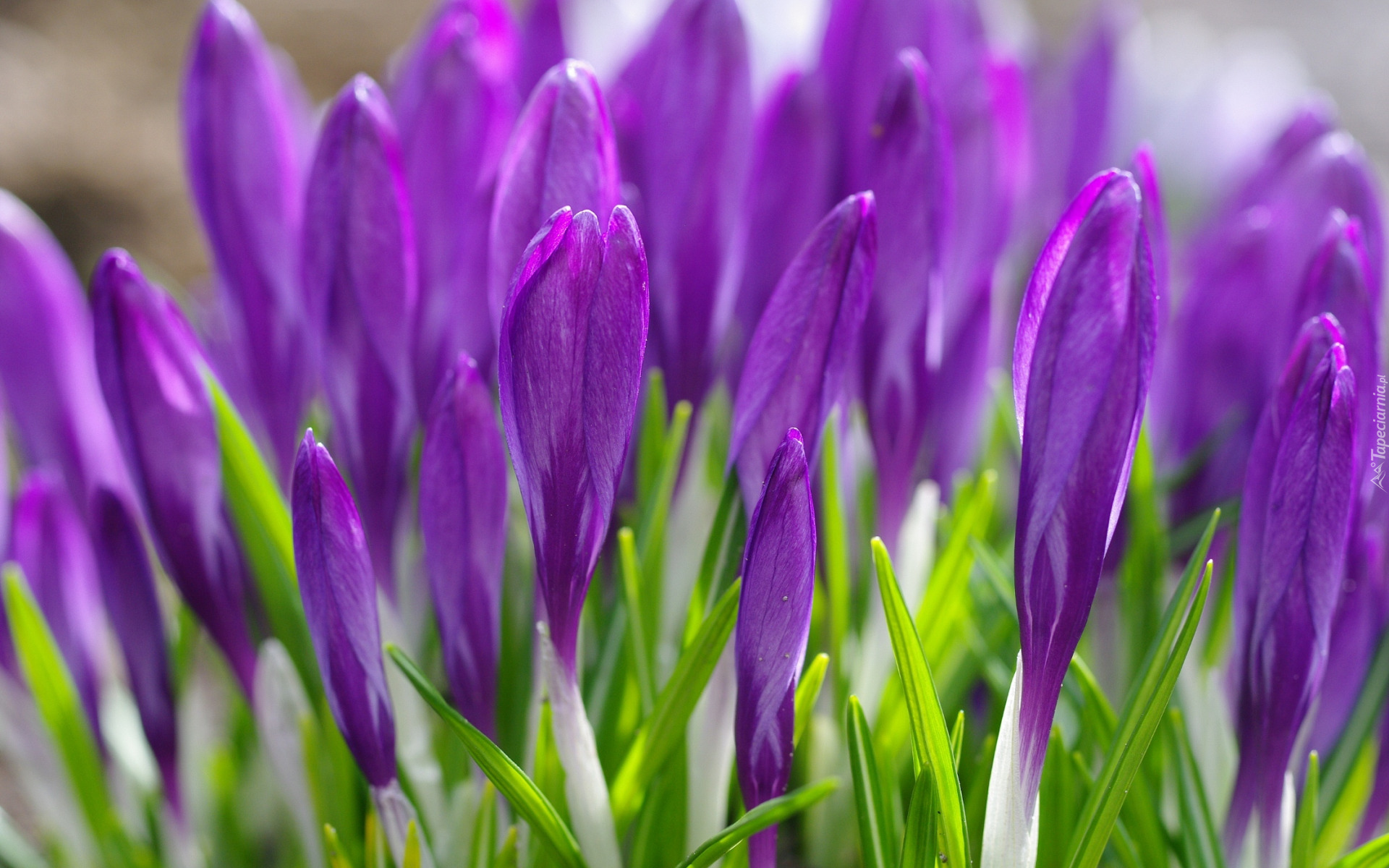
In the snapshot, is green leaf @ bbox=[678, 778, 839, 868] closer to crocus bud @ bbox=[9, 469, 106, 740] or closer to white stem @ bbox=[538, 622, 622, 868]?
white stem @ bbox=[538, 622, 622, 868]

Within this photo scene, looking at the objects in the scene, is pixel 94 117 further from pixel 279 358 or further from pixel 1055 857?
pixel 1055 857

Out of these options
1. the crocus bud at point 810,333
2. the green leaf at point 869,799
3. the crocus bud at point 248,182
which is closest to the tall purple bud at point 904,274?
the crocus bud at point 810,333

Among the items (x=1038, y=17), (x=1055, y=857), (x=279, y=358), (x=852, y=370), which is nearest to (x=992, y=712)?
(x=1055, y=857)

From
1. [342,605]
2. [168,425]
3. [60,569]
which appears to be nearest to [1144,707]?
[342,605]

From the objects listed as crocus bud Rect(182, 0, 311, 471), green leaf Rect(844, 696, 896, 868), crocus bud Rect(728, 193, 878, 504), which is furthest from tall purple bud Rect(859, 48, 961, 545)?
crocus bud Rect(182, 0, 311, 471)

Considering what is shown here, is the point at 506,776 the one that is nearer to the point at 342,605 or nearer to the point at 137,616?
the point at 342,605

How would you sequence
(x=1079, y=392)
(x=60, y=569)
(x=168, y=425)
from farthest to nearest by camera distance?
(x=60, y=569) → (x=168, y=425) → (x=1079, y=392)
